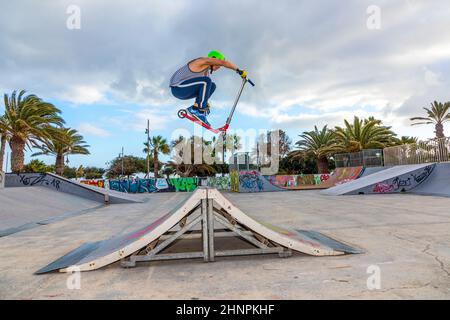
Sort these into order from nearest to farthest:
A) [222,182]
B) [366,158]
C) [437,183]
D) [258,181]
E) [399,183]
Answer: [437,183], [399,183], [366,158], [258,181], [222,182]

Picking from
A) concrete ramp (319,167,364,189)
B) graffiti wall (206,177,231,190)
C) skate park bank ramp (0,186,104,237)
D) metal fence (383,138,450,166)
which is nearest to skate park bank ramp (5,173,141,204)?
skate park bank ramp (0,186,104,237)

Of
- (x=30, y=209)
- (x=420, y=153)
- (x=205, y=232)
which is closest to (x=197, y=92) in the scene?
(x=205, y=232)

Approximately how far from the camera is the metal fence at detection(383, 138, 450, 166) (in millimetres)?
18641

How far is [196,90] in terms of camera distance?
6.83 m

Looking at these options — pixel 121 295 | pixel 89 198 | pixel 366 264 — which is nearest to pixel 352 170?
pixel 89 198

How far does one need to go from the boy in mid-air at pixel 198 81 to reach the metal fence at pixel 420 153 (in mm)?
17522

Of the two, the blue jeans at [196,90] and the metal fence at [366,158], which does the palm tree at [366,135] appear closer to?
the metal fence at [366,158]

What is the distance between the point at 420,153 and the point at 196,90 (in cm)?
1940

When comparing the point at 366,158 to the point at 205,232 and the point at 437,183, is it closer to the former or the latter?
the point at 437,183

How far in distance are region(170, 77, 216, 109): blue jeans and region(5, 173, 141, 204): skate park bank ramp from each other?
13448 mm

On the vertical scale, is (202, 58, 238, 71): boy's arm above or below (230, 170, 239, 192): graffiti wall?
above

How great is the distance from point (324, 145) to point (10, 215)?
3336cm

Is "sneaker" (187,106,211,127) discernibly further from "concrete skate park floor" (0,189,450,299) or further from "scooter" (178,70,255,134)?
"concrete skate park floor" (0,189,450,299)
